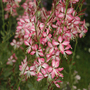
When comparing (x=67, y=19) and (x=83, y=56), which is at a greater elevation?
(x=67, y=19)

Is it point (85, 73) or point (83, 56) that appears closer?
point (85, 73)

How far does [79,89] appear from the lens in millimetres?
1984

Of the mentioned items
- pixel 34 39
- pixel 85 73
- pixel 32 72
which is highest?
pixel 34 39

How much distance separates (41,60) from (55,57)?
0.31 feet

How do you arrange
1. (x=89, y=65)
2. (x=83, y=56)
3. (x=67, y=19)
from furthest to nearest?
1. (x=83, y=56)
2. (x=89, y=65)
3. (x=67, y=19)

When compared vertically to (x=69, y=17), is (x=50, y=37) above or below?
below

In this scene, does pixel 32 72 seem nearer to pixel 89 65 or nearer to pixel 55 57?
pixel 55 57

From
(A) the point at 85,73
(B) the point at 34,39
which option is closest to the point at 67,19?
(B) the point at 34,39

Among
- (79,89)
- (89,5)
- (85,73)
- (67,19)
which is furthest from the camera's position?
(89,5)

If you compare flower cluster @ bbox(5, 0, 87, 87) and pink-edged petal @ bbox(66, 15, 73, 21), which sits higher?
pink-edged petal @ bbox(66, 15, 73, 21)

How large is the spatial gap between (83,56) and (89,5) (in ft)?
4.48

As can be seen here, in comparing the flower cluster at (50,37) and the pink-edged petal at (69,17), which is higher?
the pink-edged petal at (69,17)

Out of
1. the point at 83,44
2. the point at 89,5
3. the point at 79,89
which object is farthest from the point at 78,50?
the point at 79,89

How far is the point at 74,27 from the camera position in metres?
1.05
